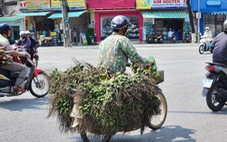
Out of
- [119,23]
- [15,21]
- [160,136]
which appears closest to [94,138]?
[160,136]

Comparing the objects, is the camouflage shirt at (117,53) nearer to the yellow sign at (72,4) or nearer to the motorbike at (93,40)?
the motorbike at (93,40)

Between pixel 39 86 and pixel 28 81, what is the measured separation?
1.70ft

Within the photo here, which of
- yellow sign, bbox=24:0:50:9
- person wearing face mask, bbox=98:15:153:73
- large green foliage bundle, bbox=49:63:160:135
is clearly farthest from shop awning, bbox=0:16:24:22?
large green foliage bundle, bbox=49:63:160:135

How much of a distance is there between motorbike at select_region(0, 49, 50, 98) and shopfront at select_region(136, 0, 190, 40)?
25.3m

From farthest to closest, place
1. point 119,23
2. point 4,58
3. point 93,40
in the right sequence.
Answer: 1. point 93,40
2. point 4,58
3. point 119,23

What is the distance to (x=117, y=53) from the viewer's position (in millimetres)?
5156

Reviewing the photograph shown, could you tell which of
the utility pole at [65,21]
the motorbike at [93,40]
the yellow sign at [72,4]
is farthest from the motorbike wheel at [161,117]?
the yellow sign at [72,4]

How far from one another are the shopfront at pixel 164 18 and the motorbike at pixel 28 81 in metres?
25.3

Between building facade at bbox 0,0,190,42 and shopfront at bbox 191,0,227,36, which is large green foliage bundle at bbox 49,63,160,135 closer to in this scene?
building facade at bbox 0,0,190,42

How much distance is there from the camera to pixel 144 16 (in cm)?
3347

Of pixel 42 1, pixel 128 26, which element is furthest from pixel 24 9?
pixel 128 26

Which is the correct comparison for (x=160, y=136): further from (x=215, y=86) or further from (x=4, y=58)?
(x=4, y=58)

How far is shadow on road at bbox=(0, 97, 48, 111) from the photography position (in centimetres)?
794

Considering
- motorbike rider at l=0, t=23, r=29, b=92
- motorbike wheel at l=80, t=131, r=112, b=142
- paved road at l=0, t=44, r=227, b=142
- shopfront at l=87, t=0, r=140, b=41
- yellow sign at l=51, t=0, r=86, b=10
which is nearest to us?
motorbike wheel at l=80, t=131, r=112, b=142
